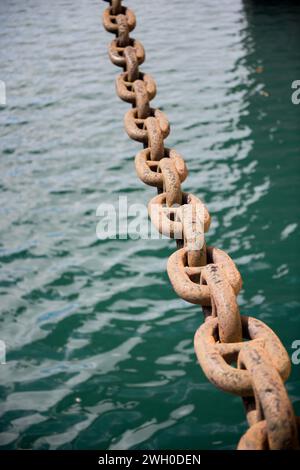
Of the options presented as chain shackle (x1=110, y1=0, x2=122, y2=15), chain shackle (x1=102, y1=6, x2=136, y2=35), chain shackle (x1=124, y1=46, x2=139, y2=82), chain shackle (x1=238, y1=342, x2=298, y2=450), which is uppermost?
chain shackle (x1=110, y1=0, x2=122, y2=15)

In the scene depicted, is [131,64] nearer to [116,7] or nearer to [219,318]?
[116,7]

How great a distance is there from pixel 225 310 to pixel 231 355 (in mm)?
113

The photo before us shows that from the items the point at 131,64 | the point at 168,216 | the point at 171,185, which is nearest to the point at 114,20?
the point at 131,64

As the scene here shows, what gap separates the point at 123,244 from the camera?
197 inches

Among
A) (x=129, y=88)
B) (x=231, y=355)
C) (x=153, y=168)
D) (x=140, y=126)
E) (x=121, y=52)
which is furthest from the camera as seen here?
(x=121, y=52)

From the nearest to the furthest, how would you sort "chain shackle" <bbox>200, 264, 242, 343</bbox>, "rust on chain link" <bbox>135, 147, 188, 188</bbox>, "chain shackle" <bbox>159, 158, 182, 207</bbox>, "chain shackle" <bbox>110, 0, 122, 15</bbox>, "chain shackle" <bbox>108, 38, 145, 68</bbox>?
"chain shackle" <bbox>200, 264, 242, 343</bbox>, "chain shackle" <bbox>159, 158, 182, 207</bbox>, "rust on chain link" <bbox>135, 147, 188, 188</bbox>, "chain shackle" <bbox>108, 38, 145, 68</bbox>, "chain shackle" <bbox>110, 0, 122, 15</bbox>

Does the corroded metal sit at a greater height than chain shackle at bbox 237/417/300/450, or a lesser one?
greater

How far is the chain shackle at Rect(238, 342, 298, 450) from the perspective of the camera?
3.23 ft

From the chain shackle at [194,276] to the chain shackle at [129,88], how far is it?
110 cm

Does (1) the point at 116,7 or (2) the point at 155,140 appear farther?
(1) the point at 116,7

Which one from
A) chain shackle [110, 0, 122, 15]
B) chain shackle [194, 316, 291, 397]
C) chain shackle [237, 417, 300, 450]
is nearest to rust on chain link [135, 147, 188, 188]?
chain shackle [194, 316, 291, 397]

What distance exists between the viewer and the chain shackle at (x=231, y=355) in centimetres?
113

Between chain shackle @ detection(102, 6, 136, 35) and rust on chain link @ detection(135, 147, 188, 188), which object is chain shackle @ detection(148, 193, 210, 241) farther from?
chain shackle @ detection(102, 6, 136, 35)

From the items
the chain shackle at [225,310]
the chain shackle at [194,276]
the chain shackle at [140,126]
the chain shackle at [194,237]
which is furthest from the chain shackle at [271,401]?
the chain shackle at [140,126]
